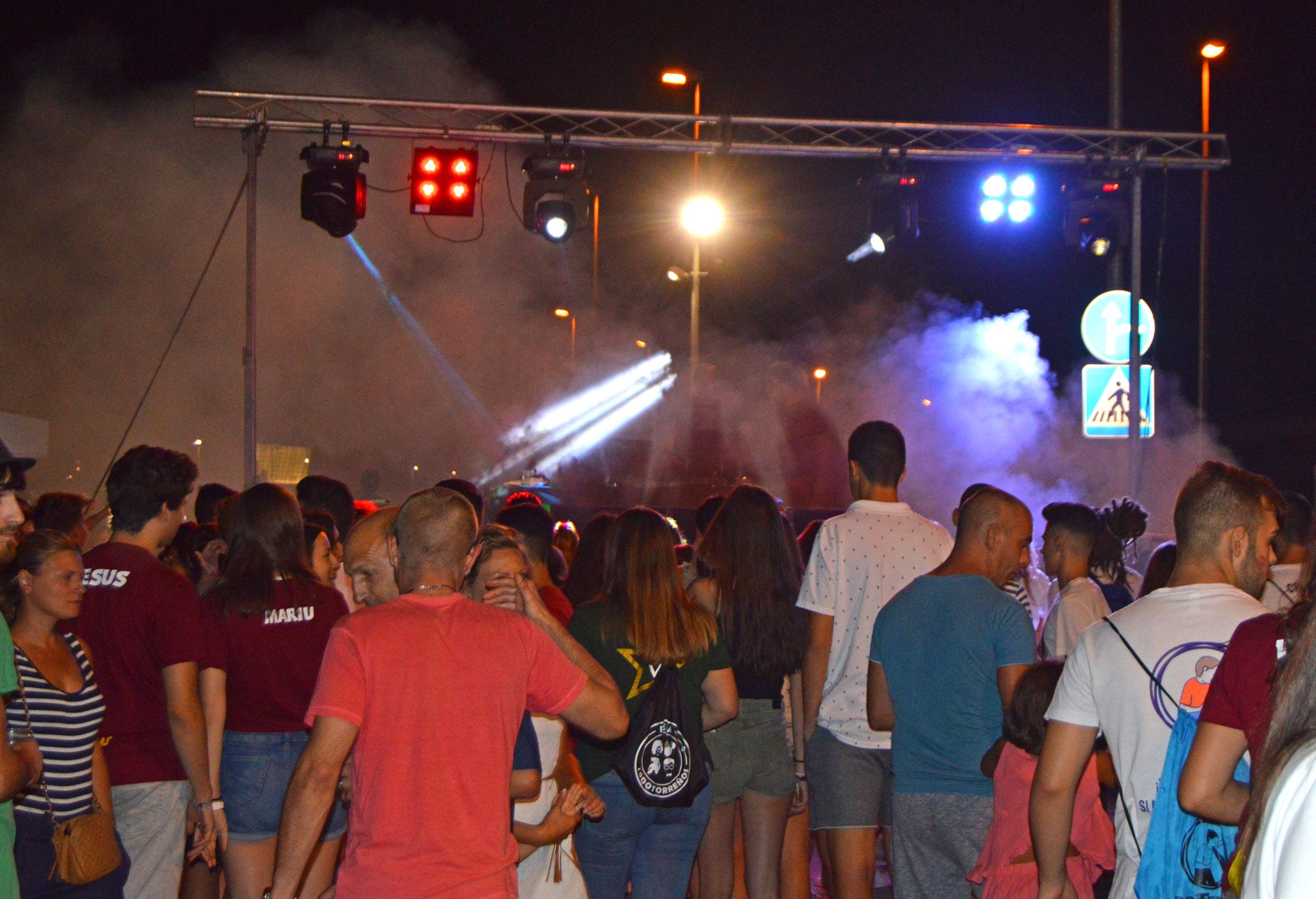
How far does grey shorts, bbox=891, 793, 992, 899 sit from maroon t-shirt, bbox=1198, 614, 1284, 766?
148 centimetres

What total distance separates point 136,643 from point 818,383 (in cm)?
1859

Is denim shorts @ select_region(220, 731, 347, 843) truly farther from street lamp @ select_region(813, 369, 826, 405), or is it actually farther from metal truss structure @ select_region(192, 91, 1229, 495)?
street lamp @ select_region(813, 369, 826, 405)

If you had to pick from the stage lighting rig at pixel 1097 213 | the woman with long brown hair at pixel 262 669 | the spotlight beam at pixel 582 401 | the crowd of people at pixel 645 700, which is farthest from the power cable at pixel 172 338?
the spotlight beam at pixel 582 401

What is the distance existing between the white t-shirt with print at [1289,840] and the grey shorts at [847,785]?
9.50 ft

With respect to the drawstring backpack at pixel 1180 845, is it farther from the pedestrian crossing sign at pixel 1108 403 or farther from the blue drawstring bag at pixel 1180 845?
the pedestrian crossing sign at pixel 1108 403

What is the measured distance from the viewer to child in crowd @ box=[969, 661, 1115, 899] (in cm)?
306

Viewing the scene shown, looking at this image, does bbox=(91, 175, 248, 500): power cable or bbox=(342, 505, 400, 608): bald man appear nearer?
bbox=(342, 505, 400, 608): bald man

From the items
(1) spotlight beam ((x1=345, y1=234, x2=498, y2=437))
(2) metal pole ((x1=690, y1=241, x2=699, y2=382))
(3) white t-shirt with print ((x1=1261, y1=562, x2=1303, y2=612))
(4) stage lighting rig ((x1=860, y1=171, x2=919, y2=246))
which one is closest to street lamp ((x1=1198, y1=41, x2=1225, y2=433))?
(4) stage lighting rig ((x1=860, y1=171, x2=919, y2=246))

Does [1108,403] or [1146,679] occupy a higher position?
[1108,403]

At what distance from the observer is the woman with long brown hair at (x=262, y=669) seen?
12.6ft

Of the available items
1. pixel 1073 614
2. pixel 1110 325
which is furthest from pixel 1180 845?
pixel 1110 325

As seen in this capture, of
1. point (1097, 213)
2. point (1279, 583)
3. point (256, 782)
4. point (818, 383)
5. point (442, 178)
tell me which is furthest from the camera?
point (818, 383)

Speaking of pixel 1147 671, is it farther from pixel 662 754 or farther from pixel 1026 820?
pixel 662 754

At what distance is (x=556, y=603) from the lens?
4105 millimetres
